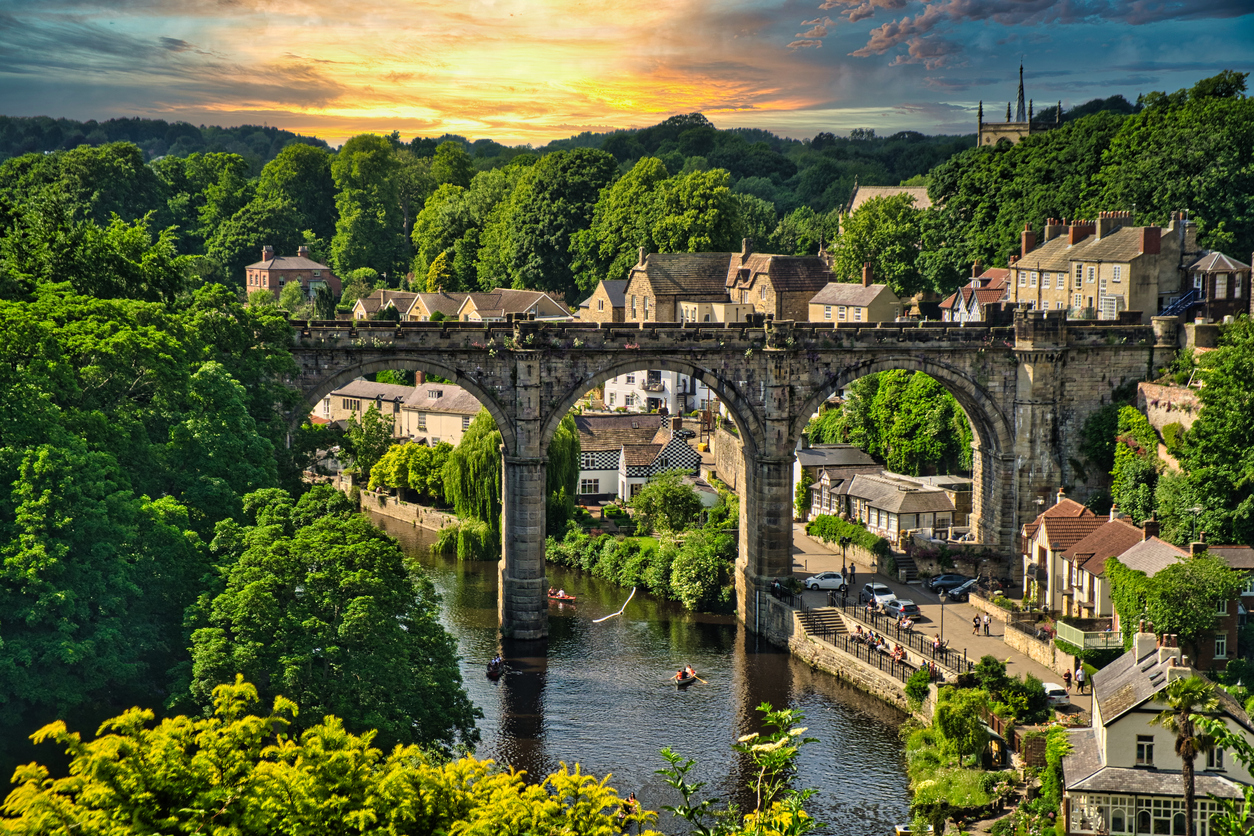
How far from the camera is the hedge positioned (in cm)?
7400

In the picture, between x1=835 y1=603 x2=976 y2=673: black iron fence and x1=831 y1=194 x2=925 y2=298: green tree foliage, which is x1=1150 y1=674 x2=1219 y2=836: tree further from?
x1=831 y1=194 x2=925 y2=298: green tree foliage

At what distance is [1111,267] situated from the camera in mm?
78062

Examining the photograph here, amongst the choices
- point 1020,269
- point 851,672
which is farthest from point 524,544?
point 1020,269

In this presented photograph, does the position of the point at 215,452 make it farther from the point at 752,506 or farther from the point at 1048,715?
the point at 1048,715

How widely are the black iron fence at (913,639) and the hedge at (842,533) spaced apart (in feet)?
24.6

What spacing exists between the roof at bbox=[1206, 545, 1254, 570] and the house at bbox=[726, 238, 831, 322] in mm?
54581

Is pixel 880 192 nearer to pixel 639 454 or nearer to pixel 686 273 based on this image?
pixel 686 273

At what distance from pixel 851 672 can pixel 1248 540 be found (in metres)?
18.0

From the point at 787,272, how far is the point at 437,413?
30.6m

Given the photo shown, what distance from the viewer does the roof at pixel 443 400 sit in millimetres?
98875

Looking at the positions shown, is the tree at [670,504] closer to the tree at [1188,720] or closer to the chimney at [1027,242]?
the chimney at [1027,242]

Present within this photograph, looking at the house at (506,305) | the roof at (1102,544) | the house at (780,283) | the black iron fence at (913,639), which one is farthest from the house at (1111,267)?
the house at (506,305)

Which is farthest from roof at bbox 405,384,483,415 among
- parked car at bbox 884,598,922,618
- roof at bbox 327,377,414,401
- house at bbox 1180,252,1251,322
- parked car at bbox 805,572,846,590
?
house at bbox 1180,252,1251,322

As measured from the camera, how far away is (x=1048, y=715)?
51656mm
